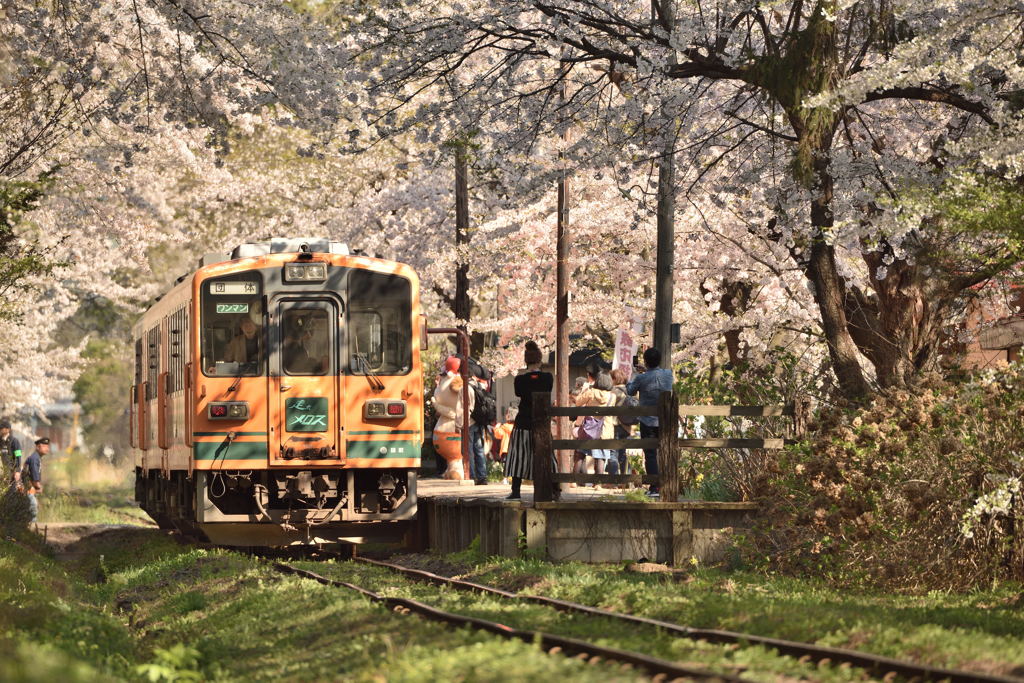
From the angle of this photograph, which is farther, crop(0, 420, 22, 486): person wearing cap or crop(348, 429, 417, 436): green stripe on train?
crop(0, 420, 22, 486): person wearing cap

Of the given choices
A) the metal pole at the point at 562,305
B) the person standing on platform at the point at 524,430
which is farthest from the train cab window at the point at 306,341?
the metal pole at the point at 562,305

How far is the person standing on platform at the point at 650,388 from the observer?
52.6 ft

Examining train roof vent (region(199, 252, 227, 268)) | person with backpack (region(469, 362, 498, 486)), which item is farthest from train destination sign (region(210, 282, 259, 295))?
person with backpack (region(469, 362, 498, 486))

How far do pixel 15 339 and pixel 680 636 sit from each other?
29.7 m

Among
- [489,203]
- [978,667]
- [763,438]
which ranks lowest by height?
[978,667]

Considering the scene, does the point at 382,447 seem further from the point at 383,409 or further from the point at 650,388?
the point at 650,388

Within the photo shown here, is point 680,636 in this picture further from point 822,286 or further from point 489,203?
point 489,203

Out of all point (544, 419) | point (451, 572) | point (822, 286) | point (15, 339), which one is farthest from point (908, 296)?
point (15, 339)

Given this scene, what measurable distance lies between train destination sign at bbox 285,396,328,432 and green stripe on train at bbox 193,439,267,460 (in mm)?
353

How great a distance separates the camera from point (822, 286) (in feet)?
50.6

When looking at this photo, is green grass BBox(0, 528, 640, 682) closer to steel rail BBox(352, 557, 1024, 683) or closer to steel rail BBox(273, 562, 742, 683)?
steel rail BBox(273, 562, 742, 683)

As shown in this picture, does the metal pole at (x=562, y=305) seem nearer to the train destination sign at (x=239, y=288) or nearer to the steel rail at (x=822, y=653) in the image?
the train destination sign at (x=239, y=288)

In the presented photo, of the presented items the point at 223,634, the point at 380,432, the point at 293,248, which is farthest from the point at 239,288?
the point at 223,634

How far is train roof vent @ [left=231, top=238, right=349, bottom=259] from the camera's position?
51.8 ft
